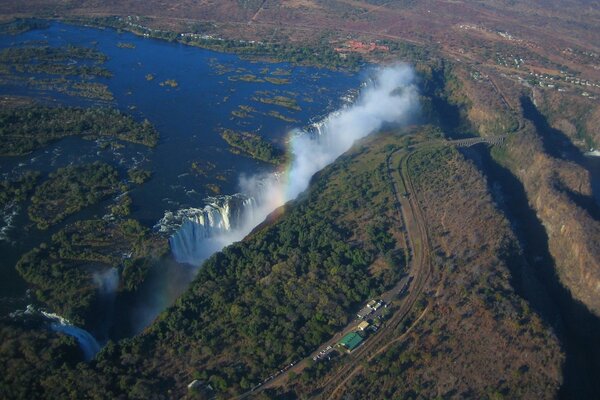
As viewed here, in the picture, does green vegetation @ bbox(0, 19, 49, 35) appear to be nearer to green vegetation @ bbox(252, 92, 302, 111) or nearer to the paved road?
green vegetation @ bbox(252, 92, 302, 111)

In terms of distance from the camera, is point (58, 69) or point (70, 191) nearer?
point (70, 191)

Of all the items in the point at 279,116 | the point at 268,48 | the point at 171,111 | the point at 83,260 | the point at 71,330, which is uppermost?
the point at 268,48

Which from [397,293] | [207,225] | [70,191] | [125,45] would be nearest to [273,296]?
[397,293]

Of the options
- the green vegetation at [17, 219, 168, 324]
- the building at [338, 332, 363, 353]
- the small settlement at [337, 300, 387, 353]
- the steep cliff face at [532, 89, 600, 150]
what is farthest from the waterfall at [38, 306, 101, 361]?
the steep cliff face at [532, 89, 600, 150]

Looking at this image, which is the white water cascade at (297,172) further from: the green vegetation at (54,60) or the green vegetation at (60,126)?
the green vegetation at (54,60)

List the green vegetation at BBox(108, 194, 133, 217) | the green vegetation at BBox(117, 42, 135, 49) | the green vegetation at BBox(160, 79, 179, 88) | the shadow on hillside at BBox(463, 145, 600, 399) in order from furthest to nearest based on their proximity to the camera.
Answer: the green vegetation at BBox(117, 42, 135, 49)
the green vegetation at BBox(160, 79, 179, 88)
the green vegetation at BBox(108, 194, 133, 217)
the shadow on hillside at BBox(463, 145, 600, 399)

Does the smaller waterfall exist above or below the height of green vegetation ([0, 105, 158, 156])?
below

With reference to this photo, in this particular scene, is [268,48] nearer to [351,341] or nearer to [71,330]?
[71,330]
